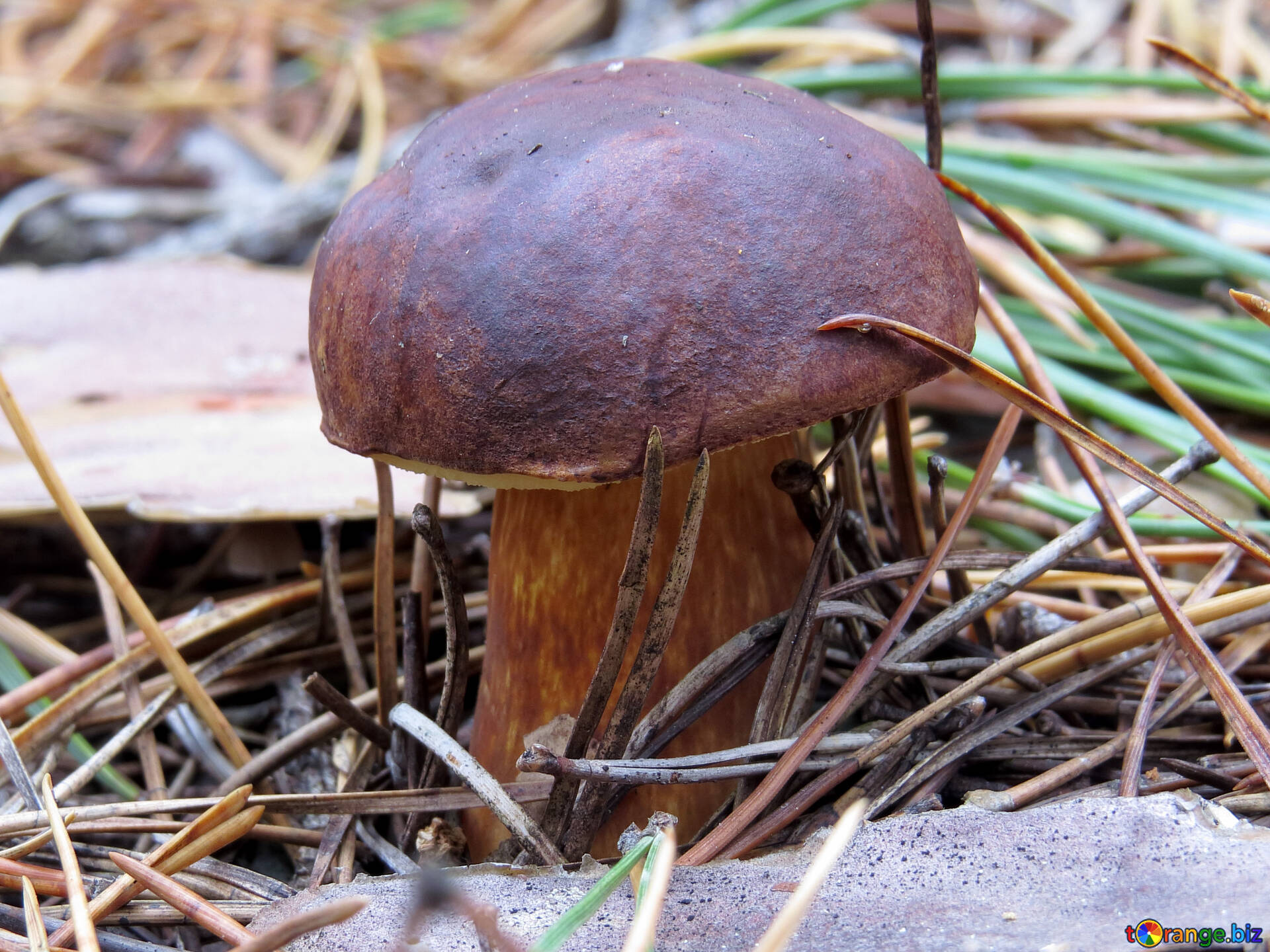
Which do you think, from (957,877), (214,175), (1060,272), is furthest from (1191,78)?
(214,175)

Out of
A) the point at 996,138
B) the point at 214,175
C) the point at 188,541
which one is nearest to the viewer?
the point at 188,541

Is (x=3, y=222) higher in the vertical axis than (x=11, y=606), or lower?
higher

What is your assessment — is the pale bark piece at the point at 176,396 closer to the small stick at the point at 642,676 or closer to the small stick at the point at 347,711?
the small stick at the point at 347,711

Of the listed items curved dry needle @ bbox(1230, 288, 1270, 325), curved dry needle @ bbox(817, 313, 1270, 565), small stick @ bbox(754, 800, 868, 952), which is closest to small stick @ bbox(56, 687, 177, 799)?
small stick @ bbox(754, 800, 868, 952)

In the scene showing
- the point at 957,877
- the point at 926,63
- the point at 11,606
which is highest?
the point at 926,63

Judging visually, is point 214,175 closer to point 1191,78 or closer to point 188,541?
point 188,541

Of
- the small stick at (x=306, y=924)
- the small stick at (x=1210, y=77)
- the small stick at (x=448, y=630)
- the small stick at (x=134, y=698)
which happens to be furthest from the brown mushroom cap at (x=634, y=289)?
the small stick at (x=134, y=698)

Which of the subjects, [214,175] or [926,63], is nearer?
[926,63]
